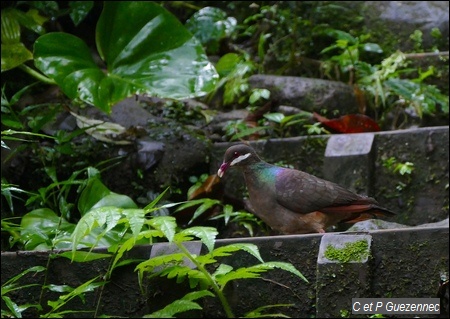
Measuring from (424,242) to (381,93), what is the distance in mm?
2612

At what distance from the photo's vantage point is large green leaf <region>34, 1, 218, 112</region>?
4.81 meters

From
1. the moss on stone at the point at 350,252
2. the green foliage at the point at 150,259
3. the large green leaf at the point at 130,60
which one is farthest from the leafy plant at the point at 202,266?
the large green leaf at the point at 130,60

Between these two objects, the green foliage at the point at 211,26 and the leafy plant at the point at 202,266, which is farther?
the green foliage at the point at 211,26

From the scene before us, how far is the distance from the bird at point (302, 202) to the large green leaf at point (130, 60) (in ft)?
4.19

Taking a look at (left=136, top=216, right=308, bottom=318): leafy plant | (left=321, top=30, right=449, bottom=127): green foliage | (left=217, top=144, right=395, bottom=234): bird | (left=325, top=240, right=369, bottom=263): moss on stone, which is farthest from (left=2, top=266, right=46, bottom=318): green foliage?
(left=321, top=30, right=449, bottom=127): green foliage

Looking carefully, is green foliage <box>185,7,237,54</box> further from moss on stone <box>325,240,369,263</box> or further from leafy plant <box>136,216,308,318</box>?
moss on stone <box>325,240,369,263</box>

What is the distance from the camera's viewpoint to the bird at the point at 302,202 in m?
3.65

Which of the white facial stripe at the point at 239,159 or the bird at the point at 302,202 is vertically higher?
the white facial stripe at the point at 239,159

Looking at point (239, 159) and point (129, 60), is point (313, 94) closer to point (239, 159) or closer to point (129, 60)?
point (129, 60)

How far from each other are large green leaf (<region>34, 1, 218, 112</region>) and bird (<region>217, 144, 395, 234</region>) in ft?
Result: 4.19

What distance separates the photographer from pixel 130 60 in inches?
203

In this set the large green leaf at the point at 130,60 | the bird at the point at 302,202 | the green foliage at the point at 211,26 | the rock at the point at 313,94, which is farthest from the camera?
the green foliage at the point at 211,26

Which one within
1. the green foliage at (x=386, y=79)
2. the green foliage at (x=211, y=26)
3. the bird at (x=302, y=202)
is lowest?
the green foliage at (x=386, y=79)

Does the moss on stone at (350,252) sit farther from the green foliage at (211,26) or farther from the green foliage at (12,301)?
the green foliage at (211,26)
